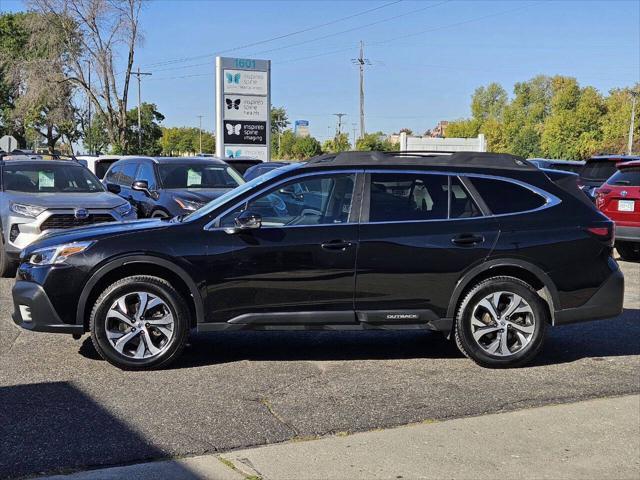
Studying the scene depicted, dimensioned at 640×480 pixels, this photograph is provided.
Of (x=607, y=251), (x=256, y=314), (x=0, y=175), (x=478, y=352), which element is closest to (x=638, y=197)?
(x=607, y=251)

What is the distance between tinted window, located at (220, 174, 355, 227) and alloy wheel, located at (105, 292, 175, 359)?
865mm

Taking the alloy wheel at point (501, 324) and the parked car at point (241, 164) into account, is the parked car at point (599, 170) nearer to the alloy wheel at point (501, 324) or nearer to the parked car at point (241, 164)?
the parked car at point (241, 164)

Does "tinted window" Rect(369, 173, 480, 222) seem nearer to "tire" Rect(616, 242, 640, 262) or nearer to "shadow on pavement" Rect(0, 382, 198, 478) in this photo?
"shadow on pavement" Rect(0, 382, 198, 478)

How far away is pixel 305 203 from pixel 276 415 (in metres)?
1.90

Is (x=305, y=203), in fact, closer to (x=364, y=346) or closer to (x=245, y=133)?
(x=364, y=346)

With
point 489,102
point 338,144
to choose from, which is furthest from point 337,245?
point 489,102

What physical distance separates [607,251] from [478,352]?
1.43 m

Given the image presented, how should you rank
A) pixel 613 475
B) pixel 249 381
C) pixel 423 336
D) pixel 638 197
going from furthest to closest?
1. pixel 638 197
2. pixel 423 336
3. pixel 249 381
4. pixel 613 475

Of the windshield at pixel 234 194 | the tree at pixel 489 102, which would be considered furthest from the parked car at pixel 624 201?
the tree at pixel 489 102

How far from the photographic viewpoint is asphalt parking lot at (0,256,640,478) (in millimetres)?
4180

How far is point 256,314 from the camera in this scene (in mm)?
5539

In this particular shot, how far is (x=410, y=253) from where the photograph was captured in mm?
5656

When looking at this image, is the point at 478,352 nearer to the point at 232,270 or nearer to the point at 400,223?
the point at 400,223

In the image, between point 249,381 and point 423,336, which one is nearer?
point 249,381
